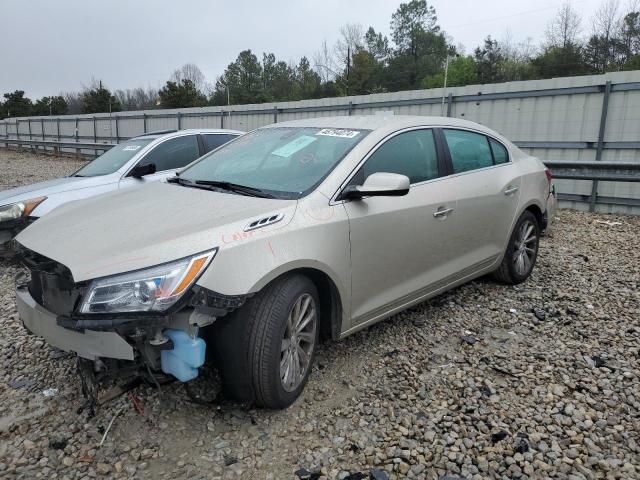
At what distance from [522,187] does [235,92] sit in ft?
184

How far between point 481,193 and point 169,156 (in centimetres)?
404

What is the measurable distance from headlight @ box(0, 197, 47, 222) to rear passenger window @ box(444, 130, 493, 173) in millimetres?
4302

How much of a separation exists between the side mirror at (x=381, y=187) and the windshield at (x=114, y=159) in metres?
4.12

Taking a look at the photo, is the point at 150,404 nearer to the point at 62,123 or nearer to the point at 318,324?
the point at 318,324

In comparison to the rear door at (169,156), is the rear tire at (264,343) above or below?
below

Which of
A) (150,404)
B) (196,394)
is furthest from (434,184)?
(150,404)

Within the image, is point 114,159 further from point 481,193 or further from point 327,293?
point 481,193

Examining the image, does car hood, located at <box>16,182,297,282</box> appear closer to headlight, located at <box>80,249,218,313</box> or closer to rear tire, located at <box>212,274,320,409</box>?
headlight, located at <box>80,249,218,313</box>

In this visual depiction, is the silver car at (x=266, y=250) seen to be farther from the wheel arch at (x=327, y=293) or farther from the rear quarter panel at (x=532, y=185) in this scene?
the rear quarter panel at (x=532, y=185)

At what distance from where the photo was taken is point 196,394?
2863mm

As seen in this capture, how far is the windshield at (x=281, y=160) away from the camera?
3.08 metres

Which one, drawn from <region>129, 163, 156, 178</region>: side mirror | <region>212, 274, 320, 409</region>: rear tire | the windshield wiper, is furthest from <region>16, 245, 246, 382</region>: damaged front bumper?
<region>129, 163, 156, 178</region>: side mirror

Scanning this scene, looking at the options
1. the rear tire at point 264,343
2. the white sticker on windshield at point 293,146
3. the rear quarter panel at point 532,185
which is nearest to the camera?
the rear tire at point 264,343

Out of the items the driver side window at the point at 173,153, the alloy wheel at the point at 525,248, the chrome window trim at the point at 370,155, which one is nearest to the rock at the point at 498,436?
the chrome window trim at the point at 370,155
